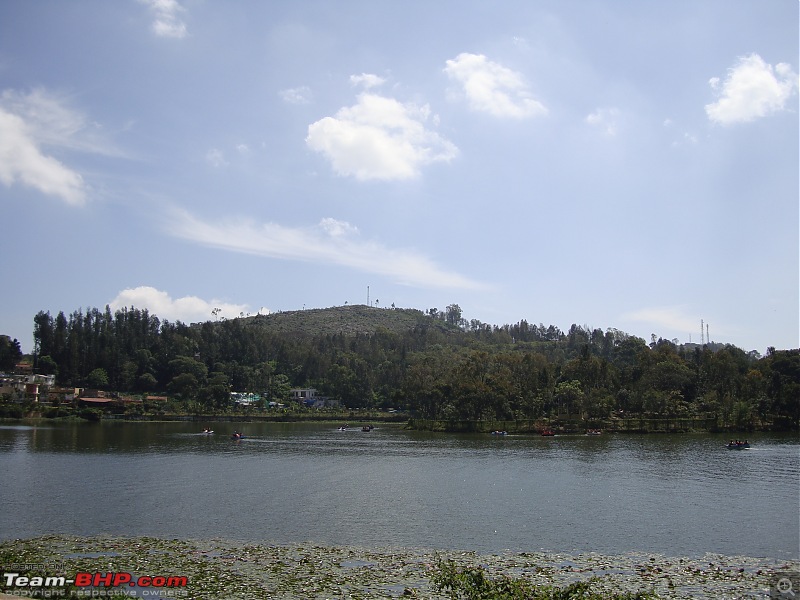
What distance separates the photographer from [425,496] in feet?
138

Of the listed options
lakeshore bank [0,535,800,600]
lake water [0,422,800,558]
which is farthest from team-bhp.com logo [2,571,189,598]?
lake water [0,422,800,558]

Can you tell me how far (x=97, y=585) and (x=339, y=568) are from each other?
835 cm

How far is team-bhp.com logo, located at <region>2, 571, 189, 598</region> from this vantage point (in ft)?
63.8

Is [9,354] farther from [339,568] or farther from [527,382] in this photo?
[339,568]

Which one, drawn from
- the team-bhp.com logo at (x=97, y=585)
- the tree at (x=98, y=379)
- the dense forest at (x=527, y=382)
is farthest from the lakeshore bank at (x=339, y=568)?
the tree at (x=98, y=379)

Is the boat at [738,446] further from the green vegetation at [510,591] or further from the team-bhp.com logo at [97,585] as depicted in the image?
the team-bhp.com logo at [97,585]

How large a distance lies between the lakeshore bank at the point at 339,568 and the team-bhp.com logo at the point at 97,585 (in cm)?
12

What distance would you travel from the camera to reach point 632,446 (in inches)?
3174

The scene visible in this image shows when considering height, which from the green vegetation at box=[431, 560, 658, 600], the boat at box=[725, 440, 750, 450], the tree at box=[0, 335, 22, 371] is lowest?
the boat at box=[725, 440, 750, 450]

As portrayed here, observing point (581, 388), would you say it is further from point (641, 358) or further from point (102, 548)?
point (102, 548)

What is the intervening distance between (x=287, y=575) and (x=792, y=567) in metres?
19.6

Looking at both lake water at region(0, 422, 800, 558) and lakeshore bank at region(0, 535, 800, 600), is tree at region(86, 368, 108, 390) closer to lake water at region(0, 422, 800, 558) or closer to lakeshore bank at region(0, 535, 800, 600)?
lake water at region(0, 422, 800, 558)

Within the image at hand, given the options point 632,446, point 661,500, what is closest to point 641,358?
point 632,446

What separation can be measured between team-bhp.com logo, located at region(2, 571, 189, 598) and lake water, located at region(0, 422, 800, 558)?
25.1 feet
